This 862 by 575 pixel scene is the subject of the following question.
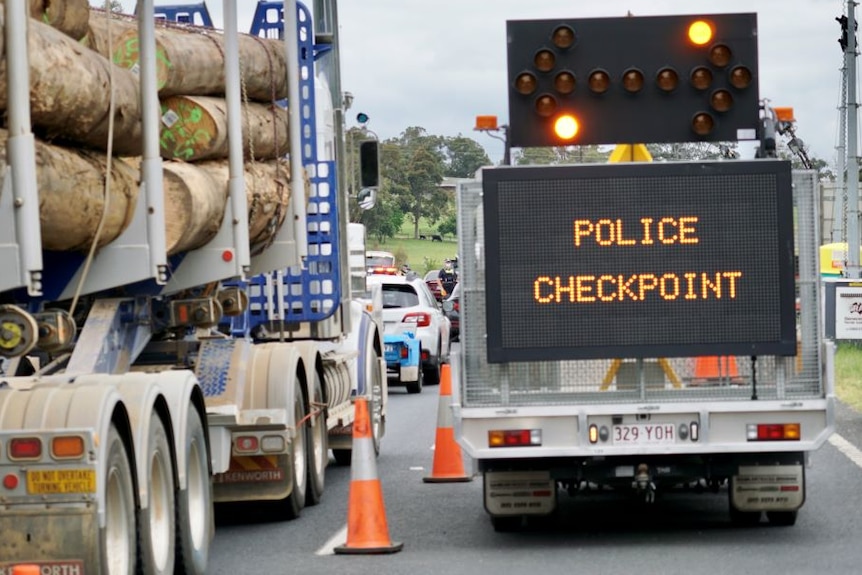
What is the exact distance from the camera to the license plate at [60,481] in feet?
28.1

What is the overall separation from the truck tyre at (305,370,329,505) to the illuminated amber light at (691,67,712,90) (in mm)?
4255

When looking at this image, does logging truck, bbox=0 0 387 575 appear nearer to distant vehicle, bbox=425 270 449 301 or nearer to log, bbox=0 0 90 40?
log, bbox=0 0 90 40

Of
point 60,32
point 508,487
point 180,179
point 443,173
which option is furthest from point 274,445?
point 443,173

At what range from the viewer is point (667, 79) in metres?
12.1

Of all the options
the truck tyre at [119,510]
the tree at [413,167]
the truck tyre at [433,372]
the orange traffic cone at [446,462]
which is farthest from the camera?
the tree at [413,167]

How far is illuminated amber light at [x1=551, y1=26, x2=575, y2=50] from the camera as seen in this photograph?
12.1m

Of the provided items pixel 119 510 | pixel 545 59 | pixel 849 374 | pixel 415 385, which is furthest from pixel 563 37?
pixel 849 374

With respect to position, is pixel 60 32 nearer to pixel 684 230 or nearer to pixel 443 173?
pixel 684 230

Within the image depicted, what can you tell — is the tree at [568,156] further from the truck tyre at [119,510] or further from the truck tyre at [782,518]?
the truck tyre at [119,510]

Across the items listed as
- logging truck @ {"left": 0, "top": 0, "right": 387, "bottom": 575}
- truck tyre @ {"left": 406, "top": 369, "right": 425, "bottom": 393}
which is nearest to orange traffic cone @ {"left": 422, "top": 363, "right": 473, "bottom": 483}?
logging truck @ {"left": 0, "top": 0, "right": 387, "bottom": 575}

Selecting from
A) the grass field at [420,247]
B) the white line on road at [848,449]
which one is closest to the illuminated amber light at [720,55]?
the white line on road at [848,449]

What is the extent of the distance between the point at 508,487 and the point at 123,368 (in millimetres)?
2570

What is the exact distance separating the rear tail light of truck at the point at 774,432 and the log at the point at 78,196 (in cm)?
416

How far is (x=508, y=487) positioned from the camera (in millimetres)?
12164
